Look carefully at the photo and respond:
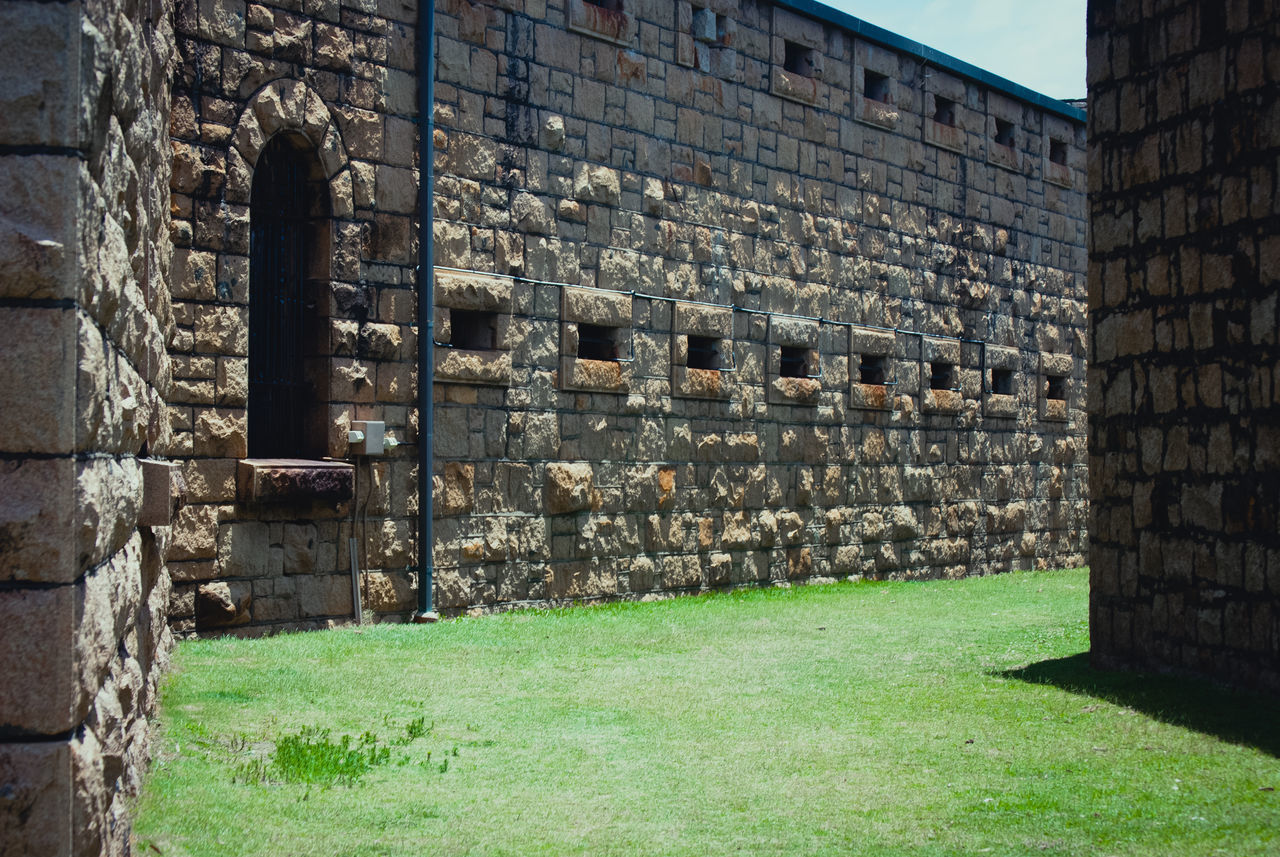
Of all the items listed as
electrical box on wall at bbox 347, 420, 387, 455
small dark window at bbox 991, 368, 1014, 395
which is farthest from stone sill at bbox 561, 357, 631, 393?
small dark window at bbox 991, 368, 1014, 395

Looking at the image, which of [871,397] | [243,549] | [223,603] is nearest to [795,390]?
[871,397]

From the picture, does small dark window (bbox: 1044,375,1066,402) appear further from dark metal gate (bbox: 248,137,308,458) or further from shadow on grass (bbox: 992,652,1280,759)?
dark metal gate (bbox: 248,137,308,458)

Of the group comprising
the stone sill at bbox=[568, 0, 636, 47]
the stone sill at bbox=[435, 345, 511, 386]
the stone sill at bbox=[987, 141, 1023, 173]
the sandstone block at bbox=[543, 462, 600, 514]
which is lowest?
the sandstone block at bbox=[543, 462, 600, 514]

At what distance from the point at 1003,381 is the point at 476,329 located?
7.93 meters

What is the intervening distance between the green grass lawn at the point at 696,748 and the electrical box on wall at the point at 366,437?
121 cm

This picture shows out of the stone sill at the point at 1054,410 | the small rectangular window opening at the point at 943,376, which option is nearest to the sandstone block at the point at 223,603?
the small rectangular window opening at the point at 943,376

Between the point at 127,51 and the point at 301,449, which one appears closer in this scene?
the point at 127,51

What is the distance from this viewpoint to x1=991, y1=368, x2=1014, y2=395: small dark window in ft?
47.6

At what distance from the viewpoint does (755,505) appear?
37.0ft

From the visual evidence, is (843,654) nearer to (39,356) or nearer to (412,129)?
(412,129)

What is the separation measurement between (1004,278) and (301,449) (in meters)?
9.43

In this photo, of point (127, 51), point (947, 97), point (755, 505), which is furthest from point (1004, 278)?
point (127, 51)

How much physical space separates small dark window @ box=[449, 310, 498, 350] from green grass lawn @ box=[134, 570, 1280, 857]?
214 centimetres

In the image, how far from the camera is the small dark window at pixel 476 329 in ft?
29.7
